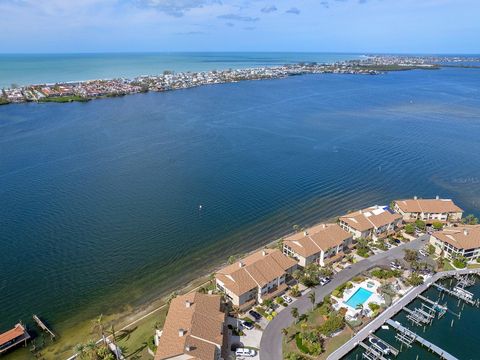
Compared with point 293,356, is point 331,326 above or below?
above

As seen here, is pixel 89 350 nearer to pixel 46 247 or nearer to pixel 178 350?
pixel 178 350

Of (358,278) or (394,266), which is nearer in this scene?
(358,278)

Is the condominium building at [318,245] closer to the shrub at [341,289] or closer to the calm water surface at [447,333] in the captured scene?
the shrub at [341,289]

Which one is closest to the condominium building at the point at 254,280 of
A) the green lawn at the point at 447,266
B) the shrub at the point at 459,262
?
the green lawn at the point at 447,266

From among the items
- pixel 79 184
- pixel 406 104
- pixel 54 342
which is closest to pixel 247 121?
pixel 79 184

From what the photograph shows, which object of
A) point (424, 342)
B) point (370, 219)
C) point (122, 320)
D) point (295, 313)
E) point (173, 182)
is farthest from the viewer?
point (173, 182)

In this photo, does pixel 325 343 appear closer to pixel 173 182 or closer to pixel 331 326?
pixel 331 326

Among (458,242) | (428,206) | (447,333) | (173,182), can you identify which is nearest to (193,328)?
(447,333)

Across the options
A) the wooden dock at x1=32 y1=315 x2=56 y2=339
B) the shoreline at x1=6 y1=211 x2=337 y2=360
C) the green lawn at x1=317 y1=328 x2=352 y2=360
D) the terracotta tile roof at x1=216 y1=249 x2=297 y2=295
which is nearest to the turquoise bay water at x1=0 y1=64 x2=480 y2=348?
the shoreline at x1=6 y1=211 x2=337 y2=360
